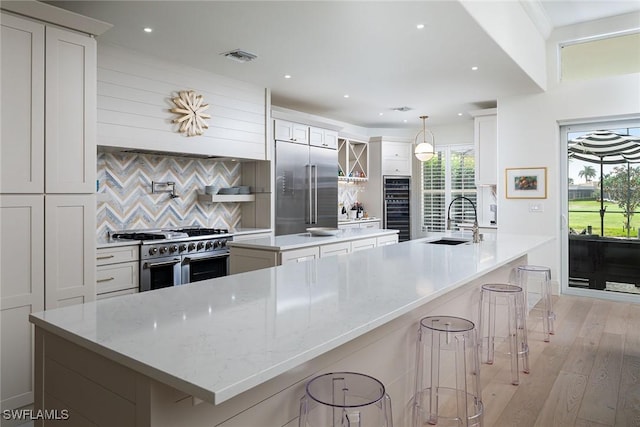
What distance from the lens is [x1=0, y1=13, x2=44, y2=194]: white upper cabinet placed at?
2486 millimetres

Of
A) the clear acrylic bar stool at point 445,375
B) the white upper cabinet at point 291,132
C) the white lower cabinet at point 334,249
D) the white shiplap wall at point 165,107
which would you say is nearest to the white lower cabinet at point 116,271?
the white shiplap wall at point 165,107

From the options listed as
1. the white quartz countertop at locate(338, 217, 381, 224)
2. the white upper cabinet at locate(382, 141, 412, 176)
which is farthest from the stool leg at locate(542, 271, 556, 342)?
the white upper cabinet at locate(382, 141, 412, 176)

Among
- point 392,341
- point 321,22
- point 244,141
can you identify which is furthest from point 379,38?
point 392,341

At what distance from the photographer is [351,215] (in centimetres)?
792

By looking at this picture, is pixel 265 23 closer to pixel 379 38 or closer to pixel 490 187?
pixel 379 38

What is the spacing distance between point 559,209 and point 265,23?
451 cm

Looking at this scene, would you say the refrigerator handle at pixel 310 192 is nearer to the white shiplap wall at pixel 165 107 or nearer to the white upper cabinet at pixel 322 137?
the white upper cabinet at pixel 322 137

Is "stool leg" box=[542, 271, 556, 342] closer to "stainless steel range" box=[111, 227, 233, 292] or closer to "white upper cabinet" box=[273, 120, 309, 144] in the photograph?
"stainless steel range" box=[111, 227, 233, 292]

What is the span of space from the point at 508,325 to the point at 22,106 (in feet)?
12.2

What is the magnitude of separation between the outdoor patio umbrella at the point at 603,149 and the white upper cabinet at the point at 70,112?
562cm

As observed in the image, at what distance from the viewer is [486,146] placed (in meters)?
6.38

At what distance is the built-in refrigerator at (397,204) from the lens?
26.2ft

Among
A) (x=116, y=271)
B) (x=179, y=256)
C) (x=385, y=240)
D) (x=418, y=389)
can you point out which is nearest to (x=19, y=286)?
(x=116, y=271)

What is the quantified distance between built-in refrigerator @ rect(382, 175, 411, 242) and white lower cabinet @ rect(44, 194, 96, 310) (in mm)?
5779
